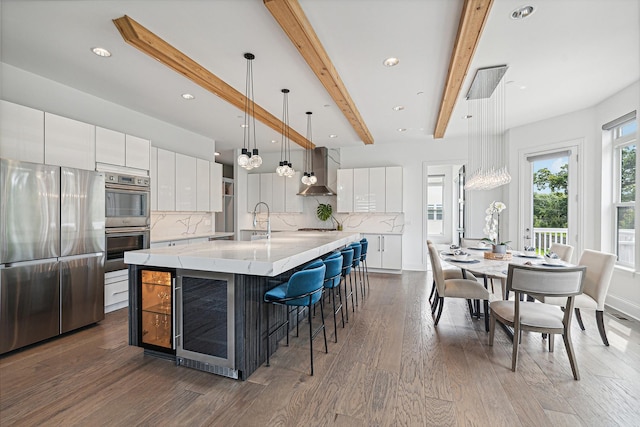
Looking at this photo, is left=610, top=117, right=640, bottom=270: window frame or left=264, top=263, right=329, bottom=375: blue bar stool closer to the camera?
left=264, top=263, right=329, bottom=375: blue bar stool

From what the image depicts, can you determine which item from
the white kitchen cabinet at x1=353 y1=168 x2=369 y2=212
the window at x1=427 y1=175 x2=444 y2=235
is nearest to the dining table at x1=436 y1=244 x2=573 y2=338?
the white kitchen cabinet at x1=353 y1=168 x2=369 y2=212

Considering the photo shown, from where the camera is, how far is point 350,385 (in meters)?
2.08

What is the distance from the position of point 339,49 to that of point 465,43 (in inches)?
42.5

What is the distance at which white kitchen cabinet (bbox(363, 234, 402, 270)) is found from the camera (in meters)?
5.82

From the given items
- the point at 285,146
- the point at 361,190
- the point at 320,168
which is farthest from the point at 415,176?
the point at 285,146

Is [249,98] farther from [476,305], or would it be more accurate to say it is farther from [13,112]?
[476,305]

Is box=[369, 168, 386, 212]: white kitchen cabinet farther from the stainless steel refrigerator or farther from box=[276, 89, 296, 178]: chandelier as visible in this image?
the stainless steel refrigerator

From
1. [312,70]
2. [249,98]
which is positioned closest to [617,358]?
[312,70]

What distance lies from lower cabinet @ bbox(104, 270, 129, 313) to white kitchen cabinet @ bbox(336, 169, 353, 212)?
4154 mm

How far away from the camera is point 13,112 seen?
261 cm

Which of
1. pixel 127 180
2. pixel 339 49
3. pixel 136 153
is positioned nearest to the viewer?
pixel 339 49

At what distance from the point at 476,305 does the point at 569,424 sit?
1.77m

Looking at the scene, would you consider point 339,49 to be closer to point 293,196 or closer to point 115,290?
point 115,290

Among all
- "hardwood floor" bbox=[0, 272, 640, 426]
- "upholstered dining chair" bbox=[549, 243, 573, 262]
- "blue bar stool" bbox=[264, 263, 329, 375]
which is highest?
"upholstered dining chair" bbox=[549, 243, 573, 262]
